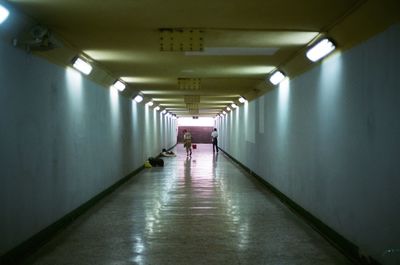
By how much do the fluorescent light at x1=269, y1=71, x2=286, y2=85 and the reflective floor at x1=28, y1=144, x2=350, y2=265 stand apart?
278 centimetres

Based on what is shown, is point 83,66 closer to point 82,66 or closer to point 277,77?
point 82,66

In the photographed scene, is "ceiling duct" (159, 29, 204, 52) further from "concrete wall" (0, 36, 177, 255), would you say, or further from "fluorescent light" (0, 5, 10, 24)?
"fluorescent light" (0, 5, 10, 24)

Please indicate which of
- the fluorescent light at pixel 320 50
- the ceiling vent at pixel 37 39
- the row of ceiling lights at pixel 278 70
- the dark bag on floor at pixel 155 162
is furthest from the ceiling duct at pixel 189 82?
the dark bag on floor at pixel 155 162

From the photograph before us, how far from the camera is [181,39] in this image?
6.47 metres

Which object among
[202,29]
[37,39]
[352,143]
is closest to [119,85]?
[202,29]

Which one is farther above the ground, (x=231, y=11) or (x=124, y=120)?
(x=231, y=11)

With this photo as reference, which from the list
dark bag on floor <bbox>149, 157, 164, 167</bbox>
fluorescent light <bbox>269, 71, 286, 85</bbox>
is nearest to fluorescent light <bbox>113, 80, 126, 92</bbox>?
fluorescent light <bbox>269, 71, 286, 85</bbox>

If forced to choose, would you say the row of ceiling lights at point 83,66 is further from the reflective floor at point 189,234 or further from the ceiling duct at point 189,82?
the reflective floor at point 189,234

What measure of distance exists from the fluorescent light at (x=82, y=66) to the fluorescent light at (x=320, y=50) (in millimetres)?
3969

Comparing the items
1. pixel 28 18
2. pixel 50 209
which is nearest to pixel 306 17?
pixel 28 18

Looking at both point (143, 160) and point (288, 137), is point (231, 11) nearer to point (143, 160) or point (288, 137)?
point (288, 137)

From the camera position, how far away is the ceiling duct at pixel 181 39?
6359 mm

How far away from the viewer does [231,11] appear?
5320 millimetres

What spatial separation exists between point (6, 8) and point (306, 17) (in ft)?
11.8
